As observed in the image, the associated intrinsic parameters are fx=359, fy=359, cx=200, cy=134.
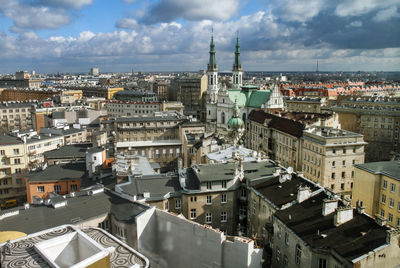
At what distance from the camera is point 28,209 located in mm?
34094

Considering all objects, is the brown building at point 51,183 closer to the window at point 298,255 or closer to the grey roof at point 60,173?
the grey roof at point 60,173

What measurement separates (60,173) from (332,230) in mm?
40588

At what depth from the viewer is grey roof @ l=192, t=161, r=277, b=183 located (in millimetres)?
40781

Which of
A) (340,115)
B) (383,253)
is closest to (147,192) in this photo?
(383,253)

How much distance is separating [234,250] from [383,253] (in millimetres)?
10570

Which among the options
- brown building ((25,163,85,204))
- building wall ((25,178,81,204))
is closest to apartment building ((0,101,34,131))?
brown building ((25,163,85,204))

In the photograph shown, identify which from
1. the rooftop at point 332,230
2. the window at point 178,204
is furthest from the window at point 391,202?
the window at point 178,204

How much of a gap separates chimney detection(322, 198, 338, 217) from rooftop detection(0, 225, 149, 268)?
15.5 meters

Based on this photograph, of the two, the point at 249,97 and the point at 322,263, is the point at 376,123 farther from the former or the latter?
the point at 322,263

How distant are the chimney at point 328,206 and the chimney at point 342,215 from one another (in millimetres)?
1489

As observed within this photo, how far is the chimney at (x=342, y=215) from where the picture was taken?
90.1ft

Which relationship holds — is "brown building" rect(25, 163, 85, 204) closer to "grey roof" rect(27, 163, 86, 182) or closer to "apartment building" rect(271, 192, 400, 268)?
"grey roof" rect(27, 163, 86, 182)

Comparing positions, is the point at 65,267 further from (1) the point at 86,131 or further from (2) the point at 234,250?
(1) the point at 86,131

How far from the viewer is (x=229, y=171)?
4241cm
